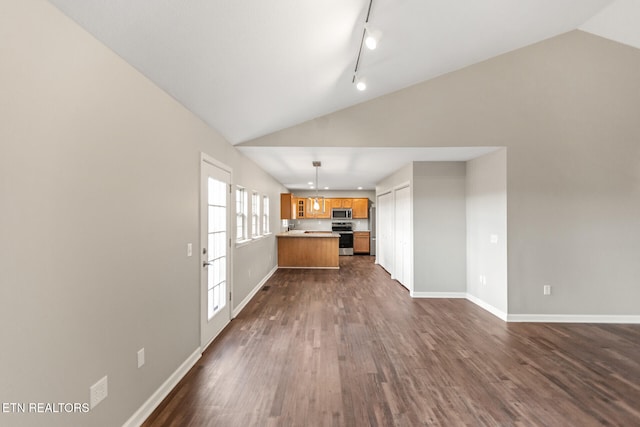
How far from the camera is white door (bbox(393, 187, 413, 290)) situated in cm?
550

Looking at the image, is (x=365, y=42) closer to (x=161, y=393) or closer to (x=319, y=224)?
(x=161, y=393)

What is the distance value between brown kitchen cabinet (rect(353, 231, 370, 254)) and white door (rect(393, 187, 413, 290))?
13.1 ft

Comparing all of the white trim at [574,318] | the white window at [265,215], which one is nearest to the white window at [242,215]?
the white window at [265,215]

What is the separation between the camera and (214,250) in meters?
3.47

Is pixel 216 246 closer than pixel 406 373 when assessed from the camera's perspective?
No

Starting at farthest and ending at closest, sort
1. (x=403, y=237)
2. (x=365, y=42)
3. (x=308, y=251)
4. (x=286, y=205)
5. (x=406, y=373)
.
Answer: (x=286, y=205) < (x=308, y=251) < (x=403, y=237) < (x=406, y=373) < (x=365, y=42)

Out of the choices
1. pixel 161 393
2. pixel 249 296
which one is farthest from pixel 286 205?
pixel 161 393

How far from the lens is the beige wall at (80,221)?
1191mm

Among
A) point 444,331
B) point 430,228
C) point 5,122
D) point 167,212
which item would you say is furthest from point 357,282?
point 5,122

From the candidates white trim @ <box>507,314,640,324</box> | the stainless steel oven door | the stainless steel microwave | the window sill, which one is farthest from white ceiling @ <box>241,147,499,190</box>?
the stainless steel oven door

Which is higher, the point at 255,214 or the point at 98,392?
the point at 255,214

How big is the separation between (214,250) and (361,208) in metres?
7.60

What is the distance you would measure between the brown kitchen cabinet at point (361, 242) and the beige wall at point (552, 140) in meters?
6.66

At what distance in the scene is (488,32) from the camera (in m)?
3.20
